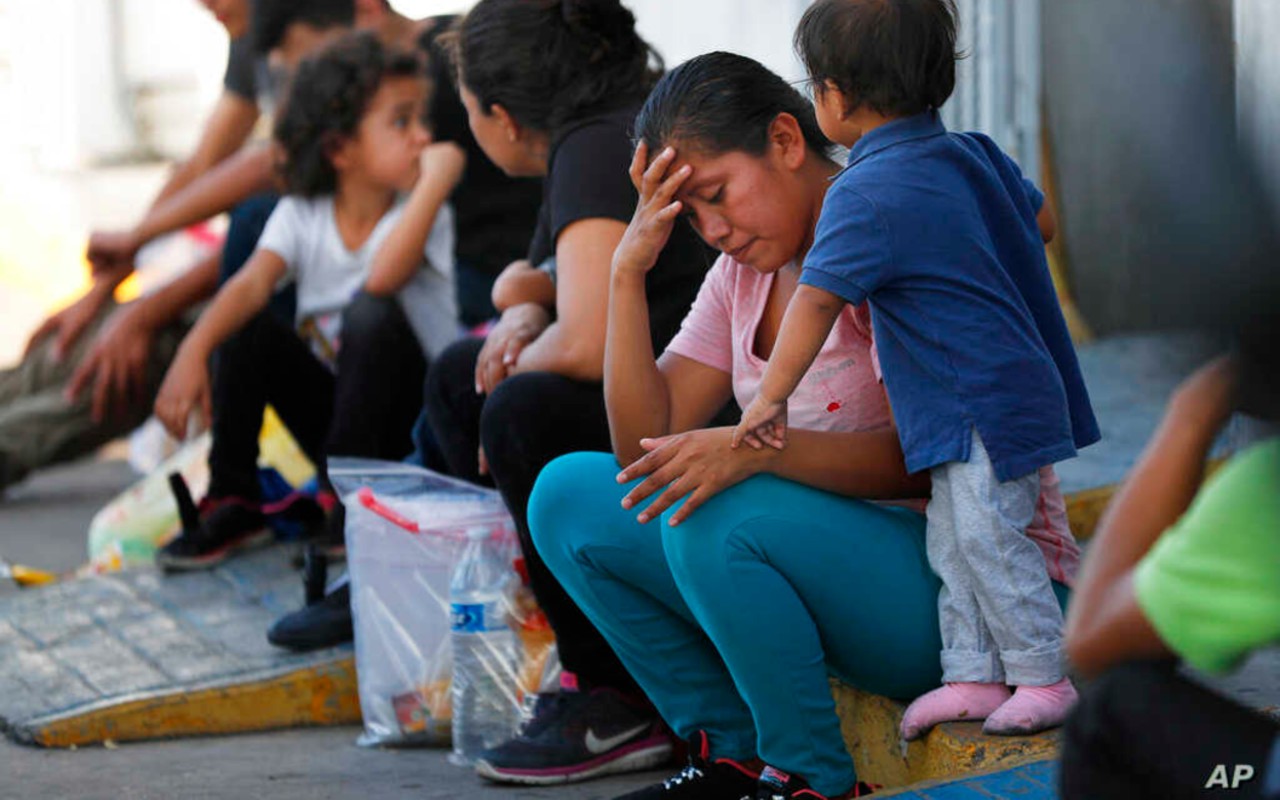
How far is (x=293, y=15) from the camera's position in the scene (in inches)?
202

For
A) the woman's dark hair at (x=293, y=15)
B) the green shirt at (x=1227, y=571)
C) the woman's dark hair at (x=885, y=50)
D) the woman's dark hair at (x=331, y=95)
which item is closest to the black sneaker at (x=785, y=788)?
the woman's dark hair at (x=885, y=50)

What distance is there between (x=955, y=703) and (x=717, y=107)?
3.04 feet

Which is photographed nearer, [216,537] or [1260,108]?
[1260,108]

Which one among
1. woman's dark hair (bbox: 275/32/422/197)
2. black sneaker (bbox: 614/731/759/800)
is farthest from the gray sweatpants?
Result: woman's dark hair (bbox: 275/32/422/197)

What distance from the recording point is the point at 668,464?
7.85ft

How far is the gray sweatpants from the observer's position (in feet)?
7.44

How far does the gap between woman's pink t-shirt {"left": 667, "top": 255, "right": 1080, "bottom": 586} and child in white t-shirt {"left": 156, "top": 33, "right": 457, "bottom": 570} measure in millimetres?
1617

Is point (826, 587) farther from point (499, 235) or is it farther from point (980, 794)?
point (499, 235)

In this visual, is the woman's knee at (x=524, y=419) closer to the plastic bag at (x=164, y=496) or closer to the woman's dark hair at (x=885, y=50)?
the woman's dark hair at (x=885, y=50)

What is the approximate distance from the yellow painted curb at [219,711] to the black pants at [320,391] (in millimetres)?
615

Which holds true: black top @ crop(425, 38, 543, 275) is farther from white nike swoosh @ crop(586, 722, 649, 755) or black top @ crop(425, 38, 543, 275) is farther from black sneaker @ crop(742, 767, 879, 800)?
black sneaker @ crop(742, 767, 879, 800)

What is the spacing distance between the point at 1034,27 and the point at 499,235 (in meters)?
2.23

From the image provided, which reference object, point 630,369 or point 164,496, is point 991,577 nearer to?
point 630,369

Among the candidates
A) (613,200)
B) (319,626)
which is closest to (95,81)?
(319,626)
